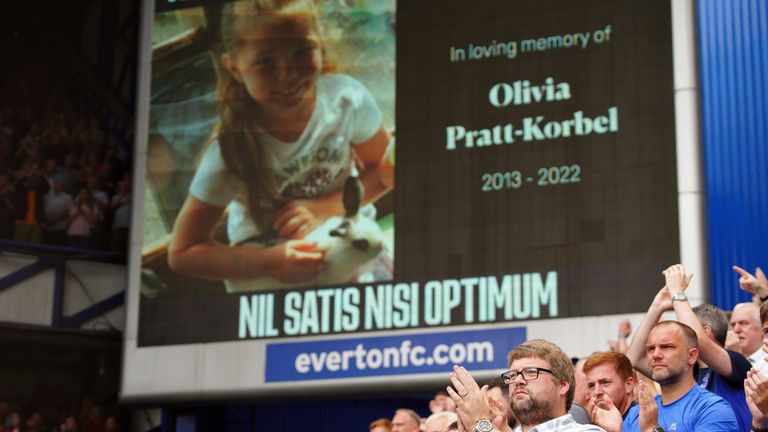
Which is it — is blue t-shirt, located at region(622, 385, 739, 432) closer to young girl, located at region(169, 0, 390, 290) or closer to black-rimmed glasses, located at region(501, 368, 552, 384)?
black-rimmed glasses, located at region(501, 368, 552, 384)

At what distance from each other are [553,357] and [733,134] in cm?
720

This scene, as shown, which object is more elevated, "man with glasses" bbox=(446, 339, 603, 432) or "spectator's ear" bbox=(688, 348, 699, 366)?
"spectator's ear" bbox=(688, 348, 699, 366)

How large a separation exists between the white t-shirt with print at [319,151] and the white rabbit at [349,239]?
233 millimetres

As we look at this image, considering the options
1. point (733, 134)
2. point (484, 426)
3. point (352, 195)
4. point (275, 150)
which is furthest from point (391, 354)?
point (484, 426)

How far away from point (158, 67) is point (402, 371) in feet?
13.0

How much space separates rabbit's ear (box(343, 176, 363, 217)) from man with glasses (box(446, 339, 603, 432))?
25.7 ft

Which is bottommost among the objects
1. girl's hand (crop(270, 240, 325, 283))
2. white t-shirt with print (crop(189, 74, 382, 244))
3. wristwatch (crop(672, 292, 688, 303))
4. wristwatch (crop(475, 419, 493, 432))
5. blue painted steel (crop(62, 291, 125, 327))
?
wristwatch (crop(475, 419, 493, 432))

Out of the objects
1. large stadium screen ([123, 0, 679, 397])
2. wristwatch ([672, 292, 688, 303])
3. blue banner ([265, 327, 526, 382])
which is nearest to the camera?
wristwatch ([672, 292, 688, 303])

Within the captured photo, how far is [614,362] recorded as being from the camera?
224 inches

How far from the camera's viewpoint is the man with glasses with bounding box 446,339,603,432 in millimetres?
4566

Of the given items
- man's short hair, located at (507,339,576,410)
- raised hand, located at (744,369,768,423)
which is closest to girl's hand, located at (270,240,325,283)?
raised hand, located at (744,369,768,423)

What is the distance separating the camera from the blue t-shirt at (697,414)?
5.14 metres

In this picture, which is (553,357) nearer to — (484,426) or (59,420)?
(484,426)

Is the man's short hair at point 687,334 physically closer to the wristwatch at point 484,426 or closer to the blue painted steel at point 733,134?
the wristwatch at point 484,426
